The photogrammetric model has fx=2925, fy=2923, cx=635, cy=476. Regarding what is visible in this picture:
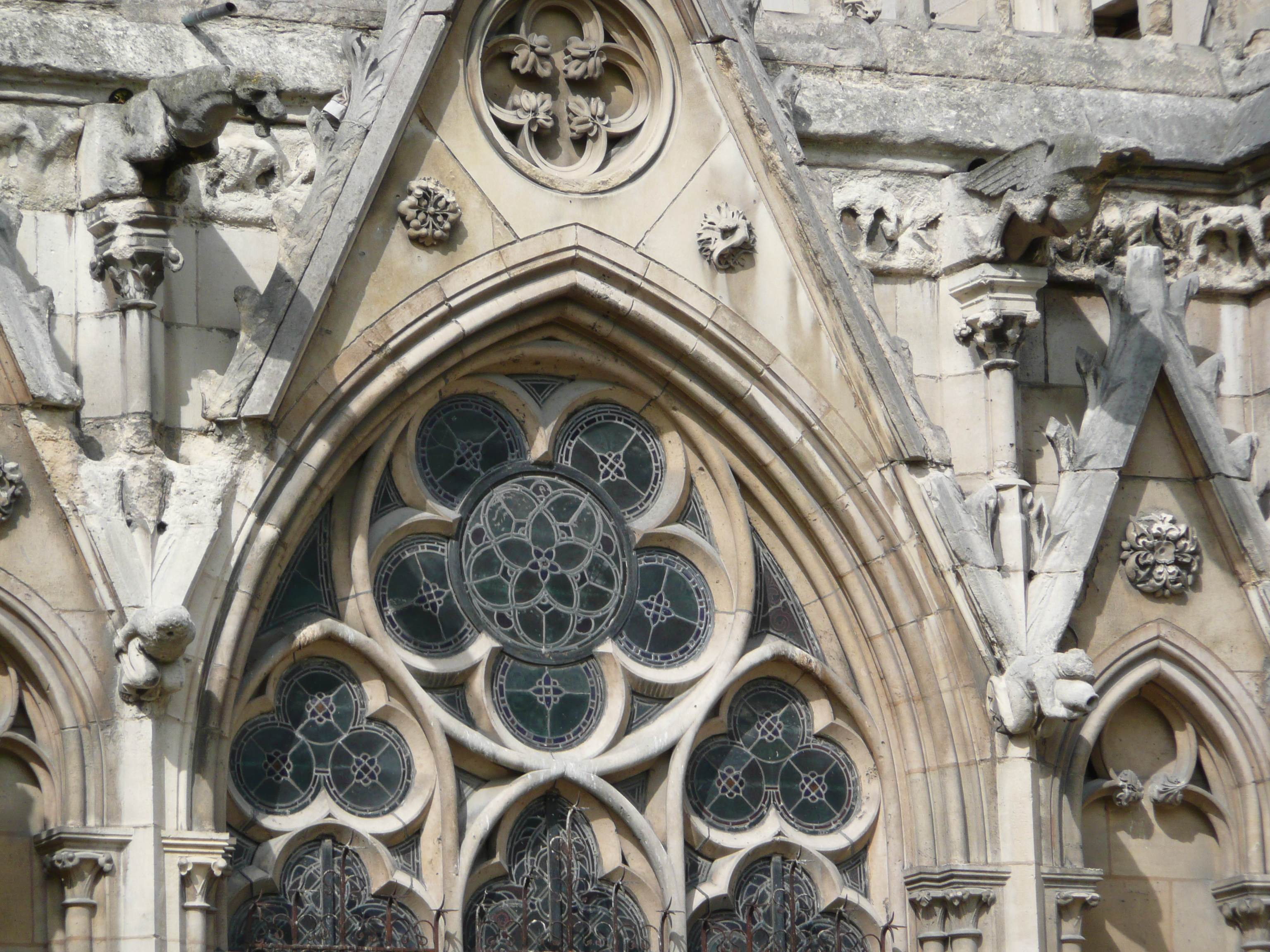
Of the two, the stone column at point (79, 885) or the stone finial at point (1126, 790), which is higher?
the stone finial at point (1126, 790)

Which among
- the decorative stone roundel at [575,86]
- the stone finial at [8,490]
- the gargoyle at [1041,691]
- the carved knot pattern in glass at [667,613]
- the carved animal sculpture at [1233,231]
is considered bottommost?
the gargoyle at [1041,691]

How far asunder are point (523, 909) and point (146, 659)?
6.81 ft

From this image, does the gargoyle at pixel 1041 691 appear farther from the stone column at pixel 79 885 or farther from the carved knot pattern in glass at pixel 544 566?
the stone column at pixel 79 885

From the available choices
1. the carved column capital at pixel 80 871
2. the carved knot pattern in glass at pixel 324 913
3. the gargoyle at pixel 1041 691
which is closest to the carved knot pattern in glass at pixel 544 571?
the carved knot pattern in glass at pixel 324 913

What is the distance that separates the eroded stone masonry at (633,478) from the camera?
11.5m

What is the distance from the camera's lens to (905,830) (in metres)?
12.7

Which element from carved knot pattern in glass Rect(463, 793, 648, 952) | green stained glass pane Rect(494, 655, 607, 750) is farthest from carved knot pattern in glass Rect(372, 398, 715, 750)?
carved knot pattern in glass Rect(463, 793, 648, 952)

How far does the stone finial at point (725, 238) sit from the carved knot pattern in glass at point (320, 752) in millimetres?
→ 2389

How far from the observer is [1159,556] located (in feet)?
43.1

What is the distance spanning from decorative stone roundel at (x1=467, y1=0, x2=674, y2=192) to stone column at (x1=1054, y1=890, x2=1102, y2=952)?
3.64m

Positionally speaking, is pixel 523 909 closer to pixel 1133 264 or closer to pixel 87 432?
pixel 87 432

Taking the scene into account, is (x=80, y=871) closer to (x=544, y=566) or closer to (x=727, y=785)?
(x=544, y=566)

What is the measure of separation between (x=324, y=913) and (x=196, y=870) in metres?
0.87

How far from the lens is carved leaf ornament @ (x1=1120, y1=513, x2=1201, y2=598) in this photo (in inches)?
516
